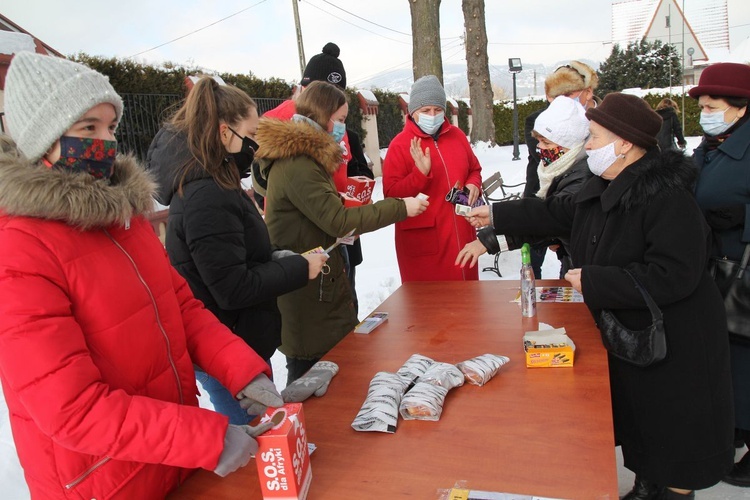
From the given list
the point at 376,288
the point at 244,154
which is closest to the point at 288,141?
the point at 244,154

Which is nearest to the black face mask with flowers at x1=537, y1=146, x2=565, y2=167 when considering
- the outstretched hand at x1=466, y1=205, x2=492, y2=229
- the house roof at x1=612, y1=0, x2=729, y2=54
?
the outstretched hand at x1=466, y1=205, x2=492, y2=229

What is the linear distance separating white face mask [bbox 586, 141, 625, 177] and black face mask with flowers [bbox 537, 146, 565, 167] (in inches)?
27.4

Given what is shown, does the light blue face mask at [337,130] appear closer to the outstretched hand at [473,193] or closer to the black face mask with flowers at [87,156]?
the outstretched hand at [473,193]

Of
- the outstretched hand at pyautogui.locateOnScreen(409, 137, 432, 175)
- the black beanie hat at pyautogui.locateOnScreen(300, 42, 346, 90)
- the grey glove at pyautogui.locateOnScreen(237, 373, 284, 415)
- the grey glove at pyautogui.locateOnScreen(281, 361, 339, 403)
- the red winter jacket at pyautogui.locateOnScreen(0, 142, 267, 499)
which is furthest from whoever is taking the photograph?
A: the black beanie hat at pyautogui.locateOnScreen(300, 42, 346, 90)

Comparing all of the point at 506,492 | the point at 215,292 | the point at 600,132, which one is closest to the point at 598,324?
the point at 600,132

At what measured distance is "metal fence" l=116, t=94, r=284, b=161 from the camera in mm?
6520

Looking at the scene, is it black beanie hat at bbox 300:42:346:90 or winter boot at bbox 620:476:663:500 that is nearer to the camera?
winter boot at bbox 620:476:663:500

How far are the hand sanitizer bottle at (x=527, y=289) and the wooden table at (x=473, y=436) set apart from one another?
0.21 meters

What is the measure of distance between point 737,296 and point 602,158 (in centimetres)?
94

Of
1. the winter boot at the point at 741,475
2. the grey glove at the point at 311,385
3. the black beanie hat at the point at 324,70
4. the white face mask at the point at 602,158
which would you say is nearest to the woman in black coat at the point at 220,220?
the grey glove at the point at 311,385

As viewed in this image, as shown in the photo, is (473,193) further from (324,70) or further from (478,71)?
(478,71)

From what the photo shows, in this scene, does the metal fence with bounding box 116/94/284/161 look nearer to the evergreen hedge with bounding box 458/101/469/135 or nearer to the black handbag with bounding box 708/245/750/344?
the black handbag with bounding box 708/245/750/344

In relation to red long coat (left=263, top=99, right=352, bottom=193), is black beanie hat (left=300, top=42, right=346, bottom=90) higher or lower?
higher

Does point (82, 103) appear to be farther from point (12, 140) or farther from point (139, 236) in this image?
point (139, 236)
